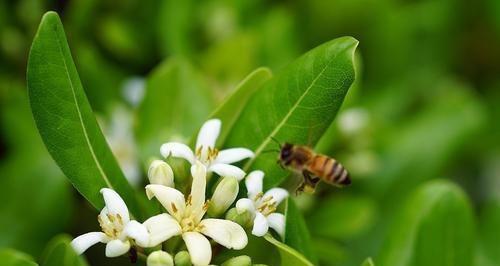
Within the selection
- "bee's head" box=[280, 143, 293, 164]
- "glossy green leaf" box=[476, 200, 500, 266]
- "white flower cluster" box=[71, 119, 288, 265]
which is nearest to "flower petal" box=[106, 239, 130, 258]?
"white flower cluster" box=[71, 119, 288, 265]

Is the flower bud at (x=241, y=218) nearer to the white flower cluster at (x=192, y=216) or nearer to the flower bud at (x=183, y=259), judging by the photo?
the white flower cluster at (x=192, y=216)

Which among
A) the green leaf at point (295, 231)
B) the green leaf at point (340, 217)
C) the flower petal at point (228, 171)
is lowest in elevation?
the green leaf at point (340, 217)

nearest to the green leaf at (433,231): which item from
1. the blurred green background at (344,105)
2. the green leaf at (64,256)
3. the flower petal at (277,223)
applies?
the blurred green background at (344,105)

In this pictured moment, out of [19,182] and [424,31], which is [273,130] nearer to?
[19,182]

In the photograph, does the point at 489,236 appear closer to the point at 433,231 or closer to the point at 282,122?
the point at 433,231

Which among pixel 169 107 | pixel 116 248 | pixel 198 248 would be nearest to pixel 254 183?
pixel 198 248

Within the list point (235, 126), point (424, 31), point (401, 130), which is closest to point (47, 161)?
point (235, 126)

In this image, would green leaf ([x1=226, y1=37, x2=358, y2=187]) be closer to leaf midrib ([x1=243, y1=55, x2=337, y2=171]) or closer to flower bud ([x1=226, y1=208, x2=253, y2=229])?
leaf midrib ([x1=243, y1=55, x2=337, y2=171])
